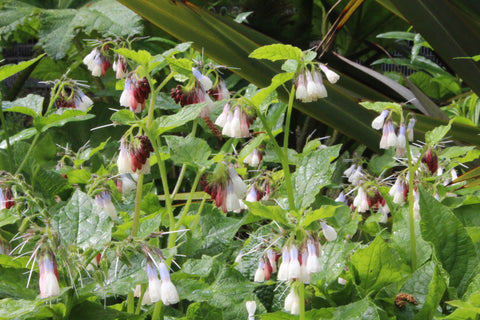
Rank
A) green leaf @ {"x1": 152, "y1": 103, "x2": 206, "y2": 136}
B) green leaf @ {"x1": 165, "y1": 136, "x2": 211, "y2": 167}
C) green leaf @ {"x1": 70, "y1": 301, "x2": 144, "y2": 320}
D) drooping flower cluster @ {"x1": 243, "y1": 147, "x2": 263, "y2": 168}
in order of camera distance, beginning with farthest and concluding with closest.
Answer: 1. drooping flower cluster @ {"x1": 243, "y1": 147, "x2": 263, "y2": 168}
2. green leaf @ {"x1": 165, "y1": 136, "x2": 211, "y2": 167}
3. green leaf @ {"x1": 152, "y1": 103, "x2": 206, "y2": 136}
4. green leaf @ {"x1": 70, "y1": 301, "x2": 144, "y2": 320}

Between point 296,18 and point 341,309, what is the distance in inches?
91.8

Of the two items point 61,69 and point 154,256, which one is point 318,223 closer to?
point 154,256

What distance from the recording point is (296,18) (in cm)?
305

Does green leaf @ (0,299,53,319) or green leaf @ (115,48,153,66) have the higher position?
green leaf @ (115,48,153,66)

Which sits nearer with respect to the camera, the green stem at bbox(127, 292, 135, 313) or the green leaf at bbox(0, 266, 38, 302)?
the green leaf at bbox(0, 266, 38, 302)

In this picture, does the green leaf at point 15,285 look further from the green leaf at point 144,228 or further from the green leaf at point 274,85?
the green leaf at point 274,85

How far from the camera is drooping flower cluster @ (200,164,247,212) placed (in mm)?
1144

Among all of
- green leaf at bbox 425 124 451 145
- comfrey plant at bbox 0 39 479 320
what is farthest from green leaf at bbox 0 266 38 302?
green leaf at bbox 425 124 451 145

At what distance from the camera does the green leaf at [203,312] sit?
0.97 metres

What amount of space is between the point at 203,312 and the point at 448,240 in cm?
42

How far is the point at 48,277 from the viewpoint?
2.69 feet

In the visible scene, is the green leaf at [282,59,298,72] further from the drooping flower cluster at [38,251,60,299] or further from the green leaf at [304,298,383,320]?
the drooping flower cluster at [38,251,60,299]

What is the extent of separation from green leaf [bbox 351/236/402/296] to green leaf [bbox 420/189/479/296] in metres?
0.10

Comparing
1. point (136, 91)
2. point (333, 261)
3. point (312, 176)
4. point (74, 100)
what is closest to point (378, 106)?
point (312, 176)
